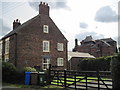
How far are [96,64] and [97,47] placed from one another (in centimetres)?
2745

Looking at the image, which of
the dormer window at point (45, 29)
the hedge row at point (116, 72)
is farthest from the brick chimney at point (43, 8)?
the hedge row at point (116, 72)

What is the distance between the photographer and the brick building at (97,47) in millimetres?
59031

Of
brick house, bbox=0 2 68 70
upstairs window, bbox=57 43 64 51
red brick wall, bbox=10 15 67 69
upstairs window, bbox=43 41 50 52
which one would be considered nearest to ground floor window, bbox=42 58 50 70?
brick house, bbox=0 2 68 70

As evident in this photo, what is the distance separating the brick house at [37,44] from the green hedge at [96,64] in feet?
19.8

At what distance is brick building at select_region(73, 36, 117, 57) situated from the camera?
5903cm

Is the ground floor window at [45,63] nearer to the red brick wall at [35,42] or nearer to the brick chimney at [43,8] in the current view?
the red brick wall at [35,42]

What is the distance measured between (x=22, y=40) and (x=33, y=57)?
355 centimetres

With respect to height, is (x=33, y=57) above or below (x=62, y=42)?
below

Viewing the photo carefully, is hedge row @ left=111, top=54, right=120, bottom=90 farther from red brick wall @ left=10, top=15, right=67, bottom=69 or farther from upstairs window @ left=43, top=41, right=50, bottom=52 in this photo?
upstairs window @ left=43, top=41, right=50, bottom=52

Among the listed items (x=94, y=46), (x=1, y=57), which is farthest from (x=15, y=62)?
(x=94, y=46)

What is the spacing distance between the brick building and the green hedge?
23.6 meters

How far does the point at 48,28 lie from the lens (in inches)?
1240

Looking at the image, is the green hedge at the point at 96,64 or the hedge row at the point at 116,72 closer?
the hedge row at the point at 116,72

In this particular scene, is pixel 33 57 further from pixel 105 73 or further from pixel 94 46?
pixel 94 46
